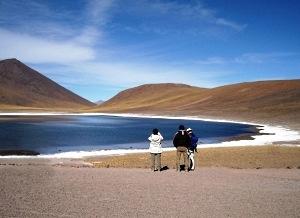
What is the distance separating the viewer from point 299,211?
33.1ft

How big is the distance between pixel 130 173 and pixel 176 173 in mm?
1626

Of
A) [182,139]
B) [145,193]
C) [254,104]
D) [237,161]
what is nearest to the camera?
[145,193]

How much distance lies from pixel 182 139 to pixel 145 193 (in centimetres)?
512

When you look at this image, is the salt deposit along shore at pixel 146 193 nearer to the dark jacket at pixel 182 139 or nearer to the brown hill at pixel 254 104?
the dark jacket at pixel 182 139

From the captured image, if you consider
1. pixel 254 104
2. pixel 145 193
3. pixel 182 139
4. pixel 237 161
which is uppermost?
pixel 254 104

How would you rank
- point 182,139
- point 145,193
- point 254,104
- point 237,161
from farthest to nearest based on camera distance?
point 254,104, point 237,161, point 182,139, point 145,193

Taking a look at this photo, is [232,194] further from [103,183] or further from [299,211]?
[103,183]

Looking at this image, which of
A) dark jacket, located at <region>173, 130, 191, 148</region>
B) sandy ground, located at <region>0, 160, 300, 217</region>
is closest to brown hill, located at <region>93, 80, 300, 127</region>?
dark jacket, located at <region>173, 130, 191, 148</region>

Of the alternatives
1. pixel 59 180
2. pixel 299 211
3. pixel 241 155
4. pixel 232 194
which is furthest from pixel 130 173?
pixel 241 155

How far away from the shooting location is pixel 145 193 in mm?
11820

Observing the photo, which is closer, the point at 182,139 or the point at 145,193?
the point at 145,193

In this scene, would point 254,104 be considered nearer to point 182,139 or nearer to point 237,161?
point 237,161

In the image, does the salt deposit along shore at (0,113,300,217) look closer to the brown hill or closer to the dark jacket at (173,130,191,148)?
the dark jacket at (173,130,191,148)

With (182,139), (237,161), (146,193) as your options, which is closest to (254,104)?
(237,161)
